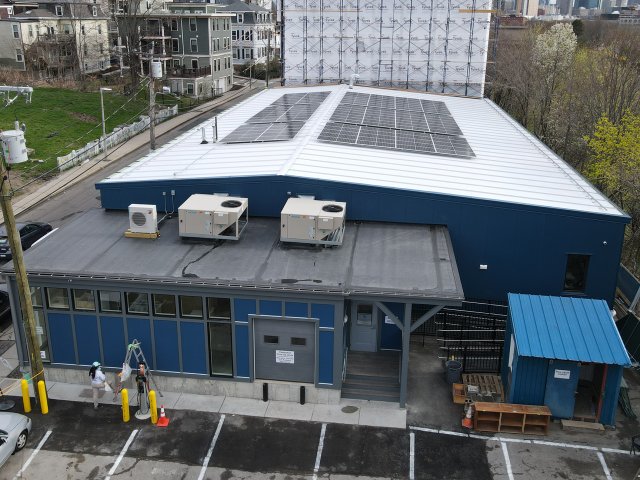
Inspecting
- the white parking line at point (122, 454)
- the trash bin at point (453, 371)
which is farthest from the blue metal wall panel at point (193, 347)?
the trash bin at point (453, 371)

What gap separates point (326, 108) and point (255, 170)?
1273 centimetres

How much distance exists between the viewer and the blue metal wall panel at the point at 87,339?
1861 centimetres

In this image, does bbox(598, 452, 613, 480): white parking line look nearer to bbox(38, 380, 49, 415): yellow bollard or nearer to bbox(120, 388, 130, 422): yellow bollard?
bbox(120, 388, 130, 422): yellow bollard

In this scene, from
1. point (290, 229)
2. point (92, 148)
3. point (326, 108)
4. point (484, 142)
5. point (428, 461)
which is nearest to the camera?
point (428, 461)

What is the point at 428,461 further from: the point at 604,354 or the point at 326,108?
the point at 326,108

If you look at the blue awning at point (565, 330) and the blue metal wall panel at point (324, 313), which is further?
the blue metal wall panel at point (324, 313)

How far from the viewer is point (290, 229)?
19.8 meters

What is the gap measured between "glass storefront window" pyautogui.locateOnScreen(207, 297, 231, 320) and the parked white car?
566 cm

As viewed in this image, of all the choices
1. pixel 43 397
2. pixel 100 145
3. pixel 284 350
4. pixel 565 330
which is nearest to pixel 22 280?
pixel 43 397

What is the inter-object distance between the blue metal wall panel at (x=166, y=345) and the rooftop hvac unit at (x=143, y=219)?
375 centimetres

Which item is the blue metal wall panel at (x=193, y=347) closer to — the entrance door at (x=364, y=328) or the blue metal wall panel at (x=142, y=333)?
the blue metal wall panel at (x=142, y=333)

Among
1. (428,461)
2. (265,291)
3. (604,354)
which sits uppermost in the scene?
(265,291)

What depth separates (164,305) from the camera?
1820cm

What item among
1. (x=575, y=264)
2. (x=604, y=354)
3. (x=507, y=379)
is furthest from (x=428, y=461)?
(x=575, y=264)
